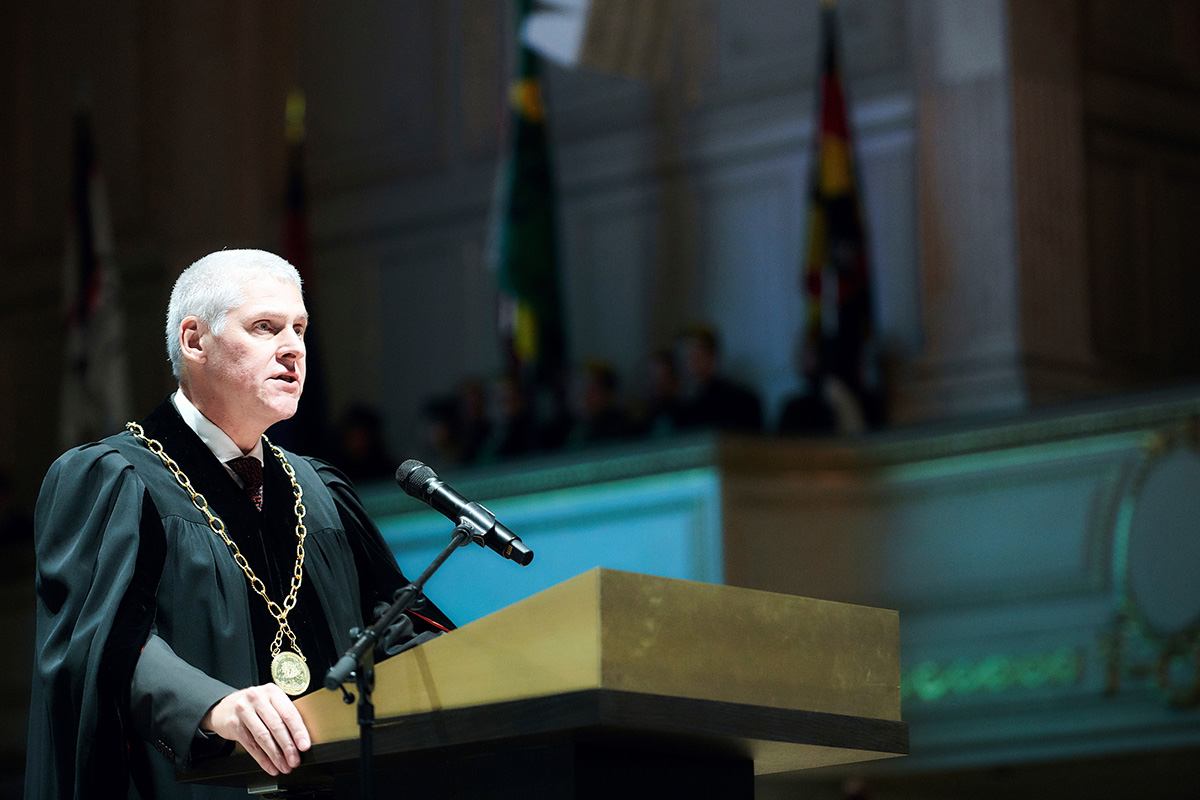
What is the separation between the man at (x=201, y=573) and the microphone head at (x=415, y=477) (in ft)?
0.54

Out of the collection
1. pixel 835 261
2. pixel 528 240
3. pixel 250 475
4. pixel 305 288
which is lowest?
pixel 250 475

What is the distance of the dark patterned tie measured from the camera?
7.72ft

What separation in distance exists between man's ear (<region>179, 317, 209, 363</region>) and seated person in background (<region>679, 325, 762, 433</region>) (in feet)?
18.3

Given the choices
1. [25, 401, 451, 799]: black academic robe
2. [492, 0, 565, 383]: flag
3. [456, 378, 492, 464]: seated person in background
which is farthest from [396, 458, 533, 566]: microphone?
[492, 0, 565, 383]: flag

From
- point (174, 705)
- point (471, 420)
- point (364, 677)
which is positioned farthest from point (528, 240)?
point (364, 677)

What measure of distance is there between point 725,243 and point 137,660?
785 centimetres

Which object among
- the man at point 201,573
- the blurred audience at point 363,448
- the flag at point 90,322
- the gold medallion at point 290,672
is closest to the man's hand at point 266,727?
the man at point 201,573

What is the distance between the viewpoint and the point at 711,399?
7980 mm

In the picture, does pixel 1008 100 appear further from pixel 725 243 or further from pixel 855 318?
pixel 725 243

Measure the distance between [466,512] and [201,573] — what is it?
0.40 m

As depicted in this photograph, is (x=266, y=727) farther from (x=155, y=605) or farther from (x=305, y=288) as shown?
(x=305, y=288)

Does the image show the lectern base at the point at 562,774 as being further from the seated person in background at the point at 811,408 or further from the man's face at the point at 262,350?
the seated person in background at the point at 811,408

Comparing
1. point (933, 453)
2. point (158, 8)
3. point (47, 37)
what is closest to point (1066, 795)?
point (933, 453)

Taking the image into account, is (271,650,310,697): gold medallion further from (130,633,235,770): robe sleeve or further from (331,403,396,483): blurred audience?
(331,403,396,483): blurred audience
